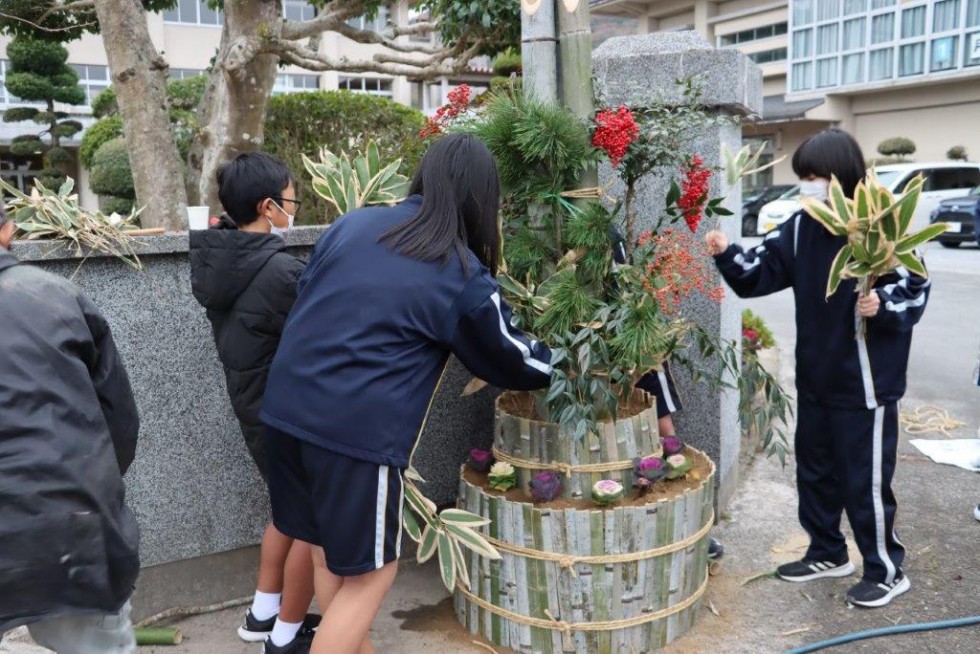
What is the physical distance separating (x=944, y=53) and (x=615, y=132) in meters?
31.8

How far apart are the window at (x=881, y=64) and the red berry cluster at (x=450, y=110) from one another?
107 feet

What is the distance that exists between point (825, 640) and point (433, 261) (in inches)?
84.5

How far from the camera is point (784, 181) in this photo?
115 feet

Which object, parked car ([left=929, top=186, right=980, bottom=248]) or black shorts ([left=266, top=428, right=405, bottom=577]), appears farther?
parked car ([left=929, top=186, right=980, bottom=248])

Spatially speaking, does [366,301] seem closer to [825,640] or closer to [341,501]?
[341,501]

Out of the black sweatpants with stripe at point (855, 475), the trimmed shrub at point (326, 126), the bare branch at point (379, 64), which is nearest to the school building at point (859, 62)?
the trimmed shrub at point (326, 126)

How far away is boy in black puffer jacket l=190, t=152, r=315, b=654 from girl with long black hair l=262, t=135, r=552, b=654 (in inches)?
19.1

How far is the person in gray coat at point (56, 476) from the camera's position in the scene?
190 cm

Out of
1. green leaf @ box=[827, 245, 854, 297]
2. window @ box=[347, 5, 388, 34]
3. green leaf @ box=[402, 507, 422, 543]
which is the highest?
window @ box=[347, 5, 388, 34]

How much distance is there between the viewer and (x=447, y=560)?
9.32ft

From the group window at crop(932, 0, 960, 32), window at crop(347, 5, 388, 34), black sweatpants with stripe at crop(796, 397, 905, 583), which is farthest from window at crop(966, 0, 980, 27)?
black sweatpants with stripe at crop(796, 397, 905, 583)

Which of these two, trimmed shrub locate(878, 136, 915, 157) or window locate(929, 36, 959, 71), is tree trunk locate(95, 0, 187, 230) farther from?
window locate(929, 36, 959, 71)

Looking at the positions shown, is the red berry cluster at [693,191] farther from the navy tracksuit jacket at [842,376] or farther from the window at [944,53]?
the window at [944,53]

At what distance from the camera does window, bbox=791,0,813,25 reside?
33594 millimetres
